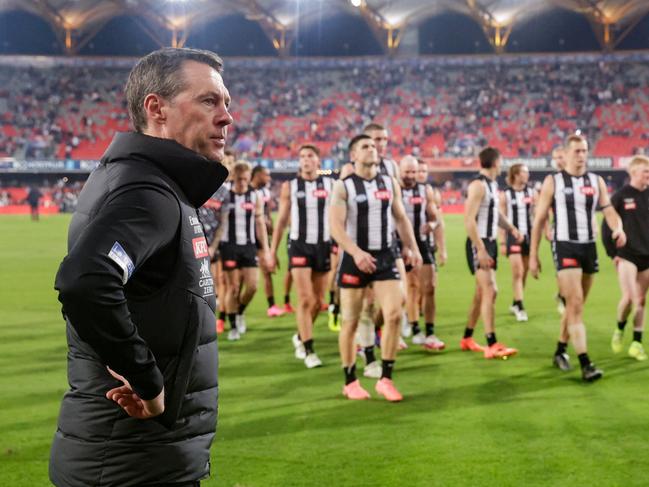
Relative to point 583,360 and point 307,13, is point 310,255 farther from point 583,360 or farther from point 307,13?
point 307,13

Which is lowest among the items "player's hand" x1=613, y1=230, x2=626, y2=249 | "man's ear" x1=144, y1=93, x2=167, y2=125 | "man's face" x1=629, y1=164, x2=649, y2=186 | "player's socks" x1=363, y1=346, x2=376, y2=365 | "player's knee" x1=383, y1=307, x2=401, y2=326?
"player's socks" x1=363, y1=346, x2=376, y2=365

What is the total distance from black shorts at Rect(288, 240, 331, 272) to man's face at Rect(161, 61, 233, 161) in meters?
7.18

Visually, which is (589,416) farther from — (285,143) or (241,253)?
(285,143)

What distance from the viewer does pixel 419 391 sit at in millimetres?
7566

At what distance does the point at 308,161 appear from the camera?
982 centimetres

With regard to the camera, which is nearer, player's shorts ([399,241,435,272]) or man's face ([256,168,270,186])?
player's shorts ([399,241,435,272])

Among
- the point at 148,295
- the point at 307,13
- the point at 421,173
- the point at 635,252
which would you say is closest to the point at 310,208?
the point at 421,173

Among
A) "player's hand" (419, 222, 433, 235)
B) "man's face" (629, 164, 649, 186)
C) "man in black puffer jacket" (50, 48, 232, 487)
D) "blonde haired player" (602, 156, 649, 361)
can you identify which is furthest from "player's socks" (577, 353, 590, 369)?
"man in black puffer jacket" (50, 48, 232, 487)

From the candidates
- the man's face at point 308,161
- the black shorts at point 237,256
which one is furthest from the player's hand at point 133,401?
the black shorts at point 237,256

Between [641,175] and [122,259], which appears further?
[641,175]

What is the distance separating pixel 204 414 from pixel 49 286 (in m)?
14.8

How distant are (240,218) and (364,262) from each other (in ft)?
13.9

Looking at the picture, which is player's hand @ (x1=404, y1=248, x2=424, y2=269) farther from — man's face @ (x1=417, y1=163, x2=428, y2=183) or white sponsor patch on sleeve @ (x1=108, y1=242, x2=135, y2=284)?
white sponsor patch on sleeve @ (x1=108, y1=242, x2=135, y2=284)

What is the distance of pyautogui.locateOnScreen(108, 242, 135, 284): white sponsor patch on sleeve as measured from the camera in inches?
78.5
